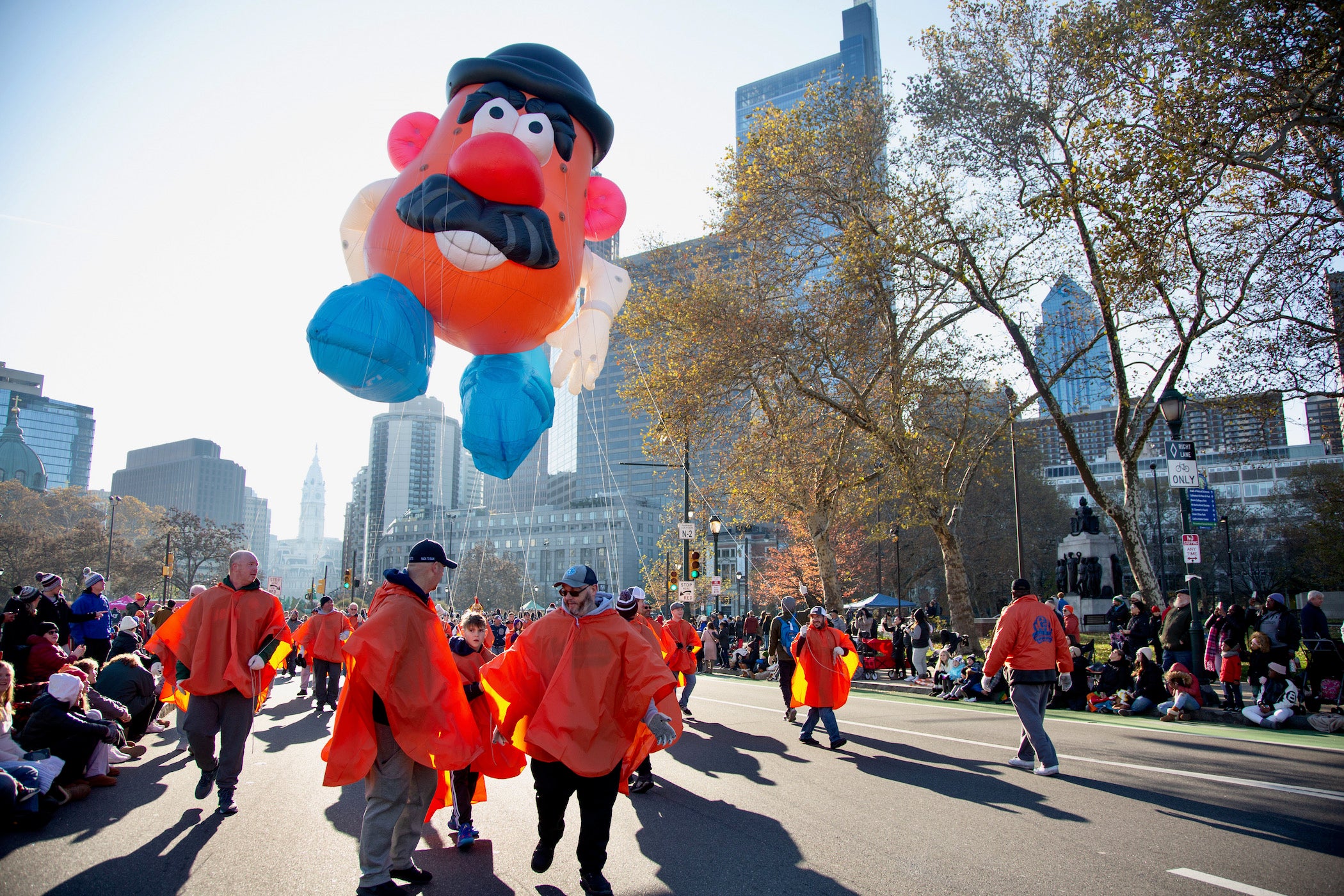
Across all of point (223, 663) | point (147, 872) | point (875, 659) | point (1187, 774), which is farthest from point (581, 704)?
point (875, 659)

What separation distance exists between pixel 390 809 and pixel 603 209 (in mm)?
5812

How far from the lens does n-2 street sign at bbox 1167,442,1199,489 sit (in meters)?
13.3

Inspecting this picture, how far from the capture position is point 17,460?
104m

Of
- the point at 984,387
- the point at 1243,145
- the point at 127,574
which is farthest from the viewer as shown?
the point at 127,574

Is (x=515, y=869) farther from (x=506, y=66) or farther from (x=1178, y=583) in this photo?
(x=1178, y=583)

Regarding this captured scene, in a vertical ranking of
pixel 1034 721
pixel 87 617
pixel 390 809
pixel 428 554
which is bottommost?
pixel 1034 721

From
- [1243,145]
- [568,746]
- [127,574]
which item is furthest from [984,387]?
[127,574]

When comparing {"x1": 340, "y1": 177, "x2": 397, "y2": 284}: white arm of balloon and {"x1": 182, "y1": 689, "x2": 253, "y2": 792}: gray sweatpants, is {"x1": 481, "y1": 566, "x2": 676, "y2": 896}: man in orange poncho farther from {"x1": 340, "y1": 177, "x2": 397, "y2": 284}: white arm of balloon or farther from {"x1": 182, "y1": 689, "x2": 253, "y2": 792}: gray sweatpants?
{"x1": 340, "y1": 177, "x2": 397, "y2": 284}: white arm of balloon

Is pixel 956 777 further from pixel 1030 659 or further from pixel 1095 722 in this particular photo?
pixel 1095 722

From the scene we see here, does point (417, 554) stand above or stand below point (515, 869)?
above

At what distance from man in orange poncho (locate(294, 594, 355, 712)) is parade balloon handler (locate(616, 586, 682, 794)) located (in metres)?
6.46

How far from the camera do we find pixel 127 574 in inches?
2173

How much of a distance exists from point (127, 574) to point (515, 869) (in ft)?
205

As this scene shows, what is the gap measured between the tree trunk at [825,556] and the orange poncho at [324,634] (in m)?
15.8
